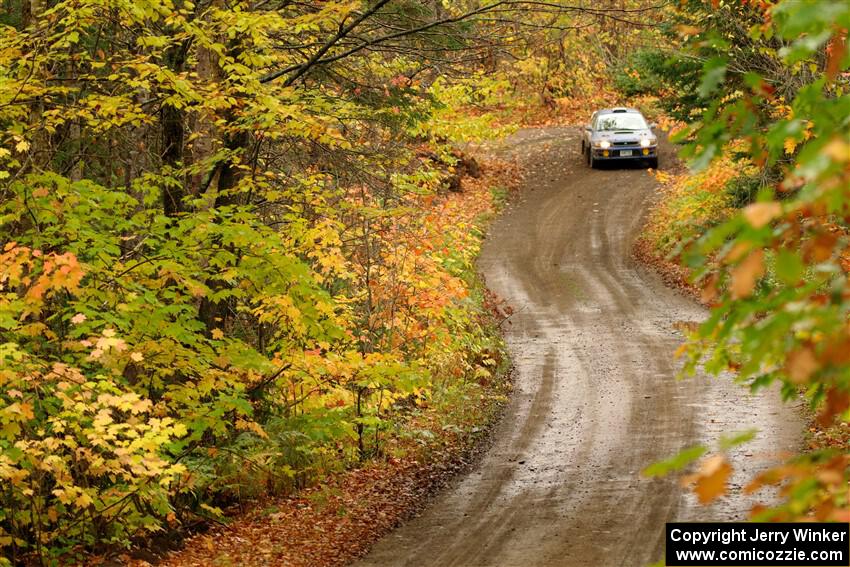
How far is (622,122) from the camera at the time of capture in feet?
111

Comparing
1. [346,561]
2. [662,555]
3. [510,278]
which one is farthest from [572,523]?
[510,278]

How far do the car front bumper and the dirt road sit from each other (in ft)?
Answer: 20.1

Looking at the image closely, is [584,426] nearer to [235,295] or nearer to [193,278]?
[235,295]

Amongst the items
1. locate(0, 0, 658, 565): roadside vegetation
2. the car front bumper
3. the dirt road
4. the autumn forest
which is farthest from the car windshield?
locate(0, 0, 658, 565): roadside vegetation

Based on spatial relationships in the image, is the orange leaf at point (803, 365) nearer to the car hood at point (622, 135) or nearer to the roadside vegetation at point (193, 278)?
the roadside vegetation at point (193, 278)

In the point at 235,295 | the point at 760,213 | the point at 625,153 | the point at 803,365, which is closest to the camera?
the point at 760,213

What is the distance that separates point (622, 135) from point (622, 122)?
0.48 meters

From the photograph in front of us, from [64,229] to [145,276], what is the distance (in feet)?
3.88

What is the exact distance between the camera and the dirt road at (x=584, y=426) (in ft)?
32.6

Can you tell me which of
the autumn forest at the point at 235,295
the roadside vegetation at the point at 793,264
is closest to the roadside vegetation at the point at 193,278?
the autumn forest at the point at 235,295

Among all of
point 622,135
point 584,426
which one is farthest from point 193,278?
point 622,135

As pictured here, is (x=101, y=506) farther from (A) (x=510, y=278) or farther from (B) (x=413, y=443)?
(A) (x=510, y=278)

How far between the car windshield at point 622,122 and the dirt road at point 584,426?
21.8 ft

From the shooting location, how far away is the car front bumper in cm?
3362
